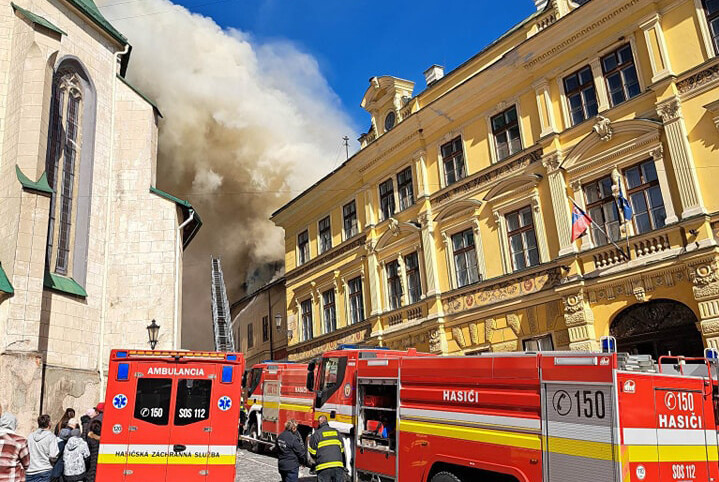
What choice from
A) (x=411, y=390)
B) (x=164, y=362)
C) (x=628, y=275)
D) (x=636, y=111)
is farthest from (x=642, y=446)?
(x=636, y=111)

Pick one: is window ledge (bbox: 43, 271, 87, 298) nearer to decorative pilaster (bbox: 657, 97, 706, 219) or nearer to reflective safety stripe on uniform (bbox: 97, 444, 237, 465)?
reflective safety stripe on uniform (bbox: 97, 444, 237, 465)

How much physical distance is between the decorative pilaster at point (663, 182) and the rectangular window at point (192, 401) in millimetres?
11560

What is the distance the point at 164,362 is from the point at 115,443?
137cm

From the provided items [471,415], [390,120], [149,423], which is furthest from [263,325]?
[471,415]

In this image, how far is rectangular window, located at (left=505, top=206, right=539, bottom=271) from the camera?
17.9 meters

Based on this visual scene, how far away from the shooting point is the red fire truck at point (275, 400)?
15883 mm

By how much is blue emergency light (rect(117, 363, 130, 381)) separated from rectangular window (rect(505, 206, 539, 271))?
12.4m

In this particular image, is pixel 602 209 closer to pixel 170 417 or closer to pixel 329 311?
pixel 170 417

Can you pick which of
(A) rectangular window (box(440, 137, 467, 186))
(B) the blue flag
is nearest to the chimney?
(A) rectangular window (box(440, 137, 467, 186))

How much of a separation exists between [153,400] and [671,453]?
734cm

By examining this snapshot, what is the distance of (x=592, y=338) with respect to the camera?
15.7 metres

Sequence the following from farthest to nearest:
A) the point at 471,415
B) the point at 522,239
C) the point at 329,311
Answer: the point at 329,311, the point at 522,239, the point at 471,415

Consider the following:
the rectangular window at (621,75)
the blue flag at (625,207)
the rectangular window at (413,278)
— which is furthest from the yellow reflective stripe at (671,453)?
the rectangular window at (413,278)

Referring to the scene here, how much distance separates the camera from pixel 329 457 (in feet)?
30.0
